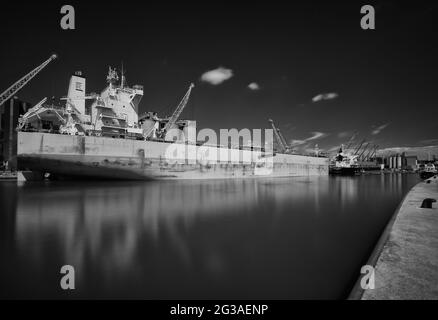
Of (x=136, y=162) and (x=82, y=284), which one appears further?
(x=136, y=162)

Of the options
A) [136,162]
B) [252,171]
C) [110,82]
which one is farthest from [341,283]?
[252,171]

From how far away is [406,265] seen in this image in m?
3.49

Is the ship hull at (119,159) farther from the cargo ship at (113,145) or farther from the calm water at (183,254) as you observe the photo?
the calm water at (183,254)

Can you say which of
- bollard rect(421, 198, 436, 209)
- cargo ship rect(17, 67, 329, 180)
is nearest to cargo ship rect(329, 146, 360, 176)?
cargo ship rect(17, 67, 329, 180)

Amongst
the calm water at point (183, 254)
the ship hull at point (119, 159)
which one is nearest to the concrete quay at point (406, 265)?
the calm water at point (183, 254)

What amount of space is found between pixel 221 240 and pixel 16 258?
17.0 ft

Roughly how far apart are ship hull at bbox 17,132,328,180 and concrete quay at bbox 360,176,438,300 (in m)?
26.5

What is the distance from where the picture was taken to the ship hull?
21.5 m

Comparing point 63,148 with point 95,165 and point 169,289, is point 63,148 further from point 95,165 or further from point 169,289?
point 169,289

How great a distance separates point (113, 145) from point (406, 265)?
27004 millimetres

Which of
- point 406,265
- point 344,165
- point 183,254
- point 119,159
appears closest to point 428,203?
point 406,265

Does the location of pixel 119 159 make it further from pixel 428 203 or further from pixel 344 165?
pixel 344 165
